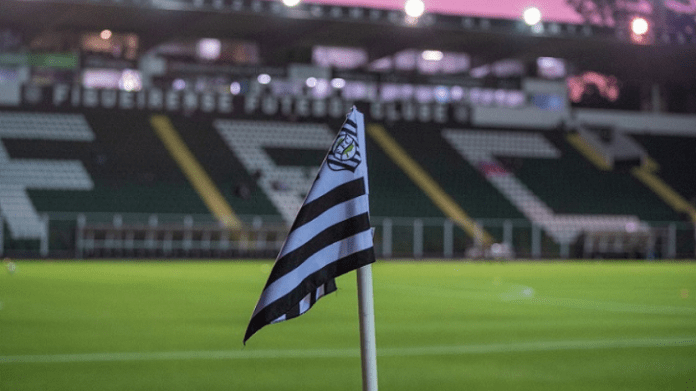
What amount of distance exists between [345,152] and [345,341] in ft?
15.8

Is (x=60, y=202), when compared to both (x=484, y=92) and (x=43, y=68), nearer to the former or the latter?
(x=43, y=68)

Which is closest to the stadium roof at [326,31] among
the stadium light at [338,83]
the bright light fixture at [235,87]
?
the stadium light at [338,83]

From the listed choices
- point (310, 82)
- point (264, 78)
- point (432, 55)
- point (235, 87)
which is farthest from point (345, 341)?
point (432, 55)

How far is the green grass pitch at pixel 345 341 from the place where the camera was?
607 centimetres

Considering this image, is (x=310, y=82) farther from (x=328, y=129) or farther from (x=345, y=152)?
(x=345, y=152)

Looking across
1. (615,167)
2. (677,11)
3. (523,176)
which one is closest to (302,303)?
(677,11)

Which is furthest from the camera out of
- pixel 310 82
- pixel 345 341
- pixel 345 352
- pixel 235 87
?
→ pixel 310 82

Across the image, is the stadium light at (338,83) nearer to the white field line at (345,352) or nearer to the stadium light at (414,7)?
the stadium light at (414,7)

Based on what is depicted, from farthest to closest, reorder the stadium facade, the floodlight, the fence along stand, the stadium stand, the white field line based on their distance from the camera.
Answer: the floodlight, the stadium stand, the stadium facade, the fence along stand, the white field line

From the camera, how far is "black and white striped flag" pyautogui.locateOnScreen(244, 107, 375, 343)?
11.7 ft

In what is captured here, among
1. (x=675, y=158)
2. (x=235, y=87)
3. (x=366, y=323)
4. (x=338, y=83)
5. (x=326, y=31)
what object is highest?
(x=326, y=31)

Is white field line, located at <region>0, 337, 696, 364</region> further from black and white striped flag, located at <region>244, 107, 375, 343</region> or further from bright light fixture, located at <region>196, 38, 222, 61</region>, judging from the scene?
bright light fixture, located at <region>196, 38, 222, 61</region>

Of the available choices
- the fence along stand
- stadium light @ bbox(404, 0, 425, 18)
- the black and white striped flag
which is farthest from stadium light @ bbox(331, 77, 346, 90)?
the black and white striped flag

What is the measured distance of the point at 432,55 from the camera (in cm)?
4728
